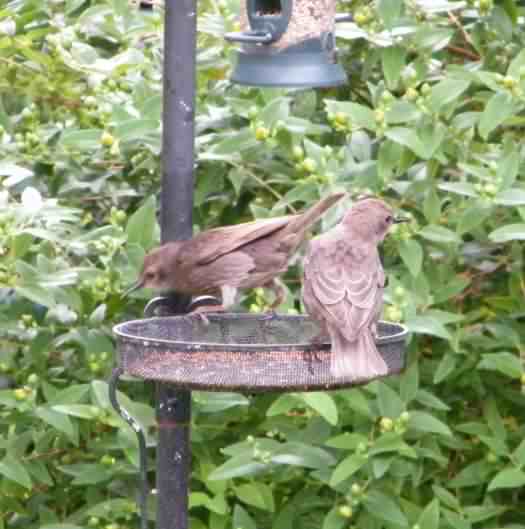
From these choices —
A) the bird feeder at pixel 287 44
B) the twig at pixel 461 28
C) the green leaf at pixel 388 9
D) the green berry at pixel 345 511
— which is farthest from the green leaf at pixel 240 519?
the twig at pixel 461 28

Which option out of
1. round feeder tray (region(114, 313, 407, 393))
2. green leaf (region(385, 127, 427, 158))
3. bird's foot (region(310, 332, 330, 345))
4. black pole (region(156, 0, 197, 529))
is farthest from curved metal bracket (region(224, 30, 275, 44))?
round feeder tray (region(114, 313, 407, 393))

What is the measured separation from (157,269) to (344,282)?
509 millimetres

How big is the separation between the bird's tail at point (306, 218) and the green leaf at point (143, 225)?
568 mm

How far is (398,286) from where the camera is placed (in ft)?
14.7

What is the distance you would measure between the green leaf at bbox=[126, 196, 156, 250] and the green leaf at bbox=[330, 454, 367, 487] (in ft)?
2.85

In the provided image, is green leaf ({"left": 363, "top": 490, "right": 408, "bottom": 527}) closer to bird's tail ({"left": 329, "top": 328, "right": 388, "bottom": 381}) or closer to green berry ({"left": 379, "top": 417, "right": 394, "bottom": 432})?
green berry ({"left": 379, "top": 417, "right": 394, "bottom": 432})

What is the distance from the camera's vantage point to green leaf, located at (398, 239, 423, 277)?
451 centimetres

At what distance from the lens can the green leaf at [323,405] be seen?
424 centimetres

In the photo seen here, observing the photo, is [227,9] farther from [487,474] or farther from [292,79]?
[487,474]

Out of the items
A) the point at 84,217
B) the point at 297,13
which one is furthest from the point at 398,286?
the point at 84,217

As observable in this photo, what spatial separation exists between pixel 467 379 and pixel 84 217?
1.36 m

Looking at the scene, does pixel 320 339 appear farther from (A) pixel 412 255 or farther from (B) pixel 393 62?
(B) pixel 393 62

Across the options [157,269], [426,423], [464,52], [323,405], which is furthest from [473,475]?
[464,52]

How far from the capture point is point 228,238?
407cm
